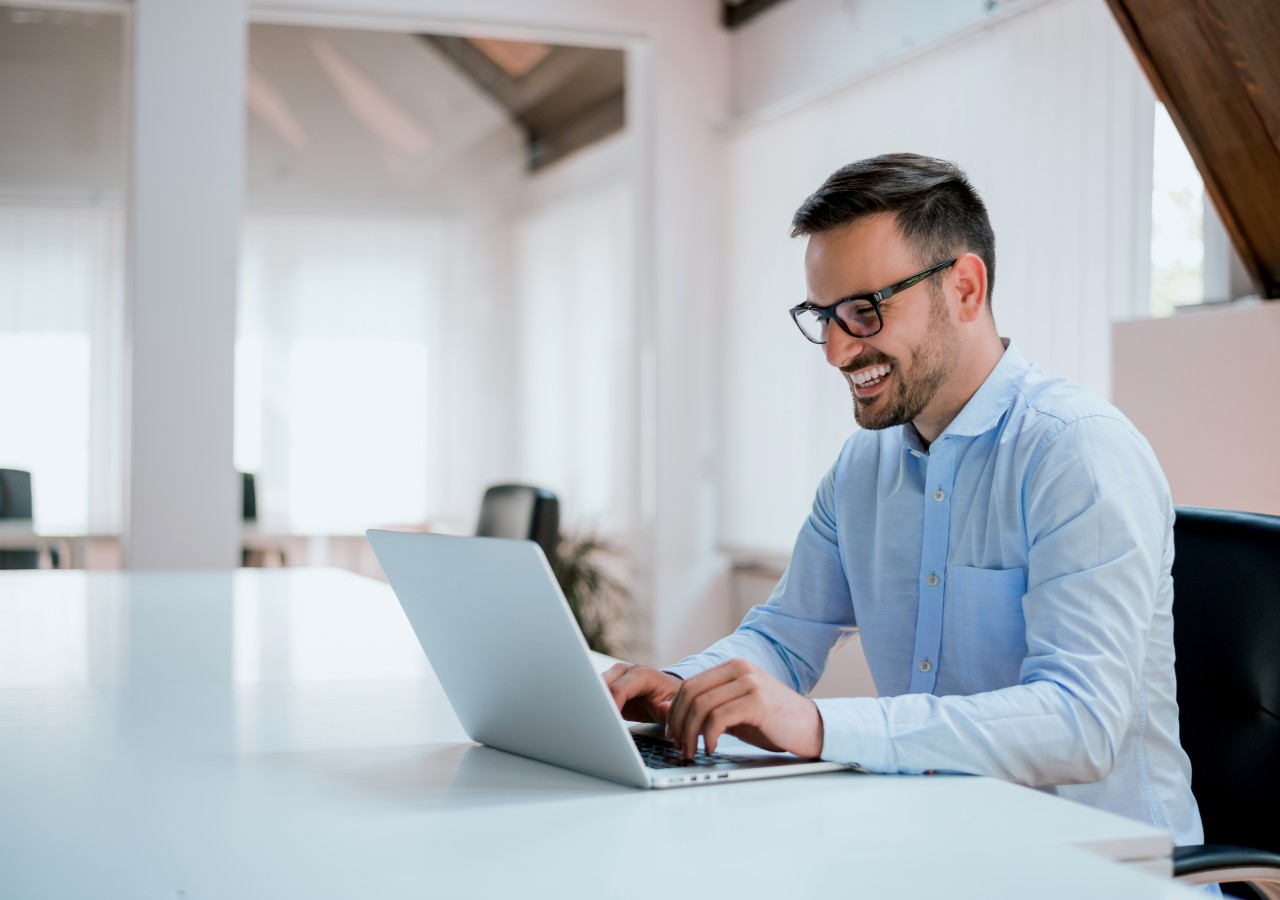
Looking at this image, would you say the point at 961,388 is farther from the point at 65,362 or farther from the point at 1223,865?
the point at 65,362

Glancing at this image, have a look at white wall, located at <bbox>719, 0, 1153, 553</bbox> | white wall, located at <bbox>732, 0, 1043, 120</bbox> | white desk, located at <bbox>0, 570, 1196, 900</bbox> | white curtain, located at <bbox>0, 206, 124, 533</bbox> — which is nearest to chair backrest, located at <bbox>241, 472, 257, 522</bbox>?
white curtain, located at <bbox>0, 206, 124, 533</bbox>

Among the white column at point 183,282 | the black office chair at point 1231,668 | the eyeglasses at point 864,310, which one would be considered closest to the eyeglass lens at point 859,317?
the eyeglasses at point 864,310

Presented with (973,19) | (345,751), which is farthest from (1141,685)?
(973,19)

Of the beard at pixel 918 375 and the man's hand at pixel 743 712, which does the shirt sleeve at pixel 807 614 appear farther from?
the man's hand at pixel 743 712

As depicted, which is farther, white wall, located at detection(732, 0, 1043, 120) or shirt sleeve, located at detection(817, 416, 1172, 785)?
white wall, located at detection(732, 0, 1043, 120)

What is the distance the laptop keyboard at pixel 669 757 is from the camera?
48.2 inches

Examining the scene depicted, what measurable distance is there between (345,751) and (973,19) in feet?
11.2

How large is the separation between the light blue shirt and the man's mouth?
0.36ft

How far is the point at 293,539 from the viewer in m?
5.24

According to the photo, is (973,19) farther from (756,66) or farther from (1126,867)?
(1126,867)

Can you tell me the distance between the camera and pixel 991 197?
3.99 metres

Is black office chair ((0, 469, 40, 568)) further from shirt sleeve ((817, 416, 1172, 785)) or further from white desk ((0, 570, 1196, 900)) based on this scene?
shirt sleeve ((817, 416, 1172, 785))

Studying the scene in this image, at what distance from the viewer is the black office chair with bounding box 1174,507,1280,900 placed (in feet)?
4.83

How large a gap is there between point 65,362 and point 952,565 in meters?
4.28
